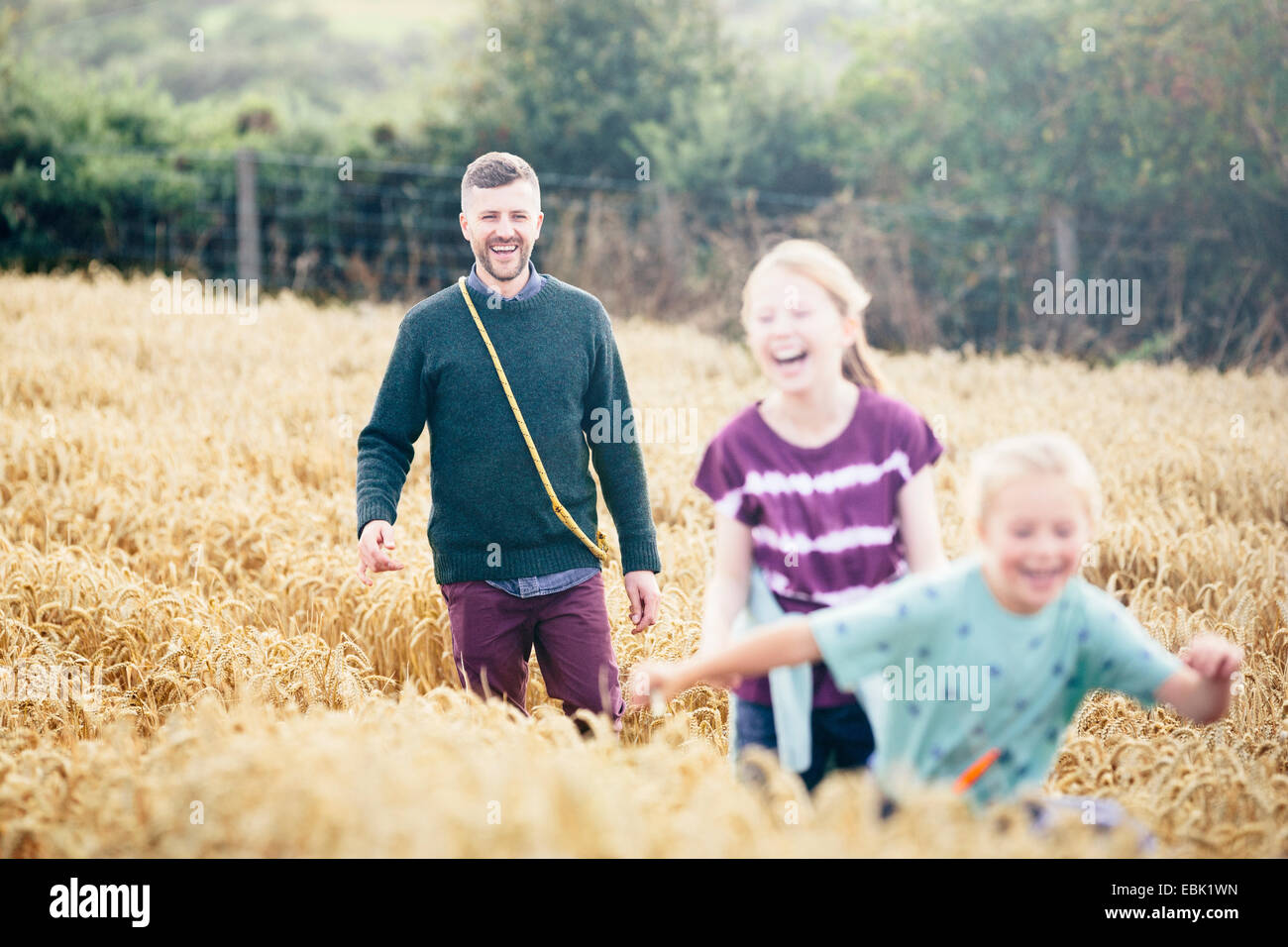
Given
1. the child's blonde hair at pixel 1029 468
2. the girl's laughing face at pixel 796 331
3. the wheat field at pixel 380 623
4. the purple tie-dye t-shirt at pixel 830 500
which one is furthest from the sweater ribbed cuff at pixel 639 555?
the child's blonde hair at pixel 1029 468

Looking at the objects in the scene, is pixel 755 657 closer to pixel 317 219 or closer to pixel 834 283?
pixel 834 283

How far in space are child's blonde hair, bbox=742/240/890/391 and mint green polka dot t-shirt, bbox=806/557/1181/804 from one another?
54 centimetres

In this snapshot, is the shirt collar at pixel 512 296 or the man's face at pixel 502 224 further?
the shirt collar at pixel 512 296

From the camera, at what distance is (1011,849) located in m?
1.93

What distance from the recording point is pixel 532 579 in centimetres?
320

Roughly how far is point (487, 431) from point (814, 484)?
1091mm

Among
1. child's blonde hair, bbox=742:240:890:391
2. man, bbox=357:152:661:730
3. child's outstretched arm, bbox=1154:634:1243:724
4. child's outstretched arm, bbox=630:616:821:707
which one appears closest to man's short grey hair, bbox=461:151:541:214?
man, bbox=357:152:661:730

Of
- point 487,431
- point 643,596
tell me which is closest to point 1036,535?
point 643,596

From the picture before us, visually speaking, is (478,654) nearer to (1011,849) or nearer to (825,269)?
(825,269)

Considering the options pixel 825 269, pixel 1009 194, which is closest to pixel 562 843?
pixel 825 269

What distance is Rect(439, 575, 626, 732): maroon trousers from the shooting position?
321 centimetres

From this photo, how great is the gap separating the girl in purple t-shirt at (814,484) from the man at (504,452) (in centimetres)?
76

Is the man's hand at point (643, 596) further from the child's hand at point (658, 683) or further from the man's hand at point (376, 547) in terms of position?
the child's hand at point (658, 683)

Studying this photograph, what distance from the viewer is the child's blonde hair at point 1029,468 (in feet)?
6.90
